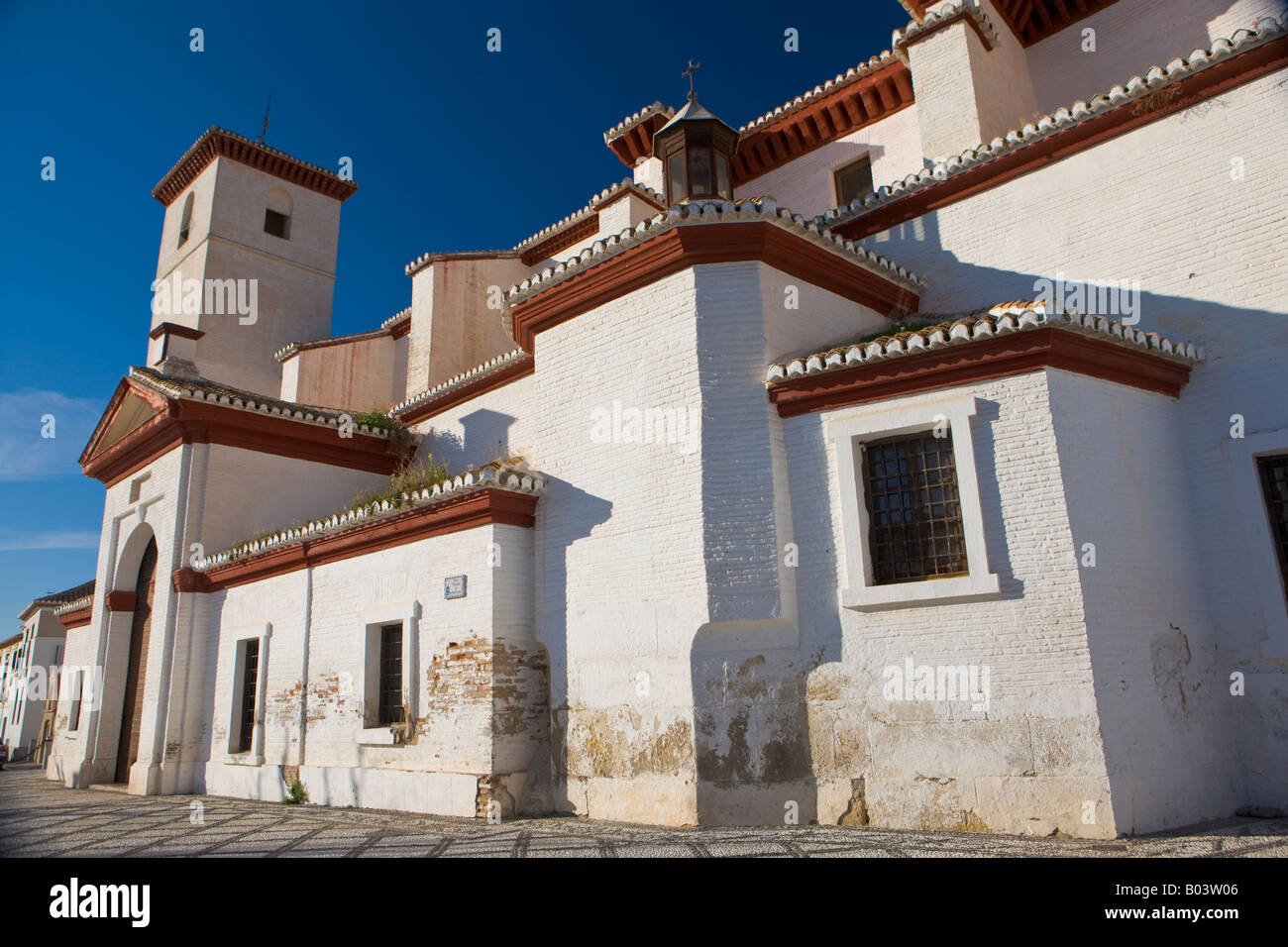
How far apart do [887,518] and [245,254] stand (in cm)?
1934

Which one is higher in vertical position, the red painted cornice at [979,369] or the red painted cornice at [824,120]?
the red painted cornice at [824,120]

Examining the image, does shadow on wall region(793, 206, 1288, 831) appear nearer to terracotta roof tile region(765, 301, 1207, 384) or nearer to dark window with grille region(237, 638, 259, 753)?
terracotta roof tile region(765, 301, 1207, 384)

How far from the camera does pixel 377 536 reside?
9422mm

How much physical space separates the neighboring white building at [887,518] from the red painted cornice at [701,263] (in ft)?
0.12

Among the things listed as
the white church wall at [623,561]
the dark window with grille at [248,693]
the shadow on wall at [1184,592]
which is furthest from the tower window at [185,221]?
the shadow on wall at [1184,592]

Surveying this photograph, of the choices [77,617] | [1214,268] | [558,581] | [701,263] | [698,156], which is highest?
[698,156]

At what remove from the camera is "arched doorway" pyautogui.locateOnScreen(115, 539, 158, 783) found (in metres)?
13.0

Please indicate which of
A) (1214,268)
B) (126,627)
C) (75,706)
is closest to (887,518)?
(1214,268)

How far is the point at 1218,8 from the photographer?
9930mm

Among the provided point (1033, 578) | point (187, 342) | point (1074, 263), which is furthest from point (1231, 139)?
point (187, 342)

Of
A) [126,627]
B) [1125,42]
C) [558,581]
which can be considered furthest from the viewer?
[126,627]

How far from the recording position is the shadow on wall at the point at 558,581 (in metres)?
7.99

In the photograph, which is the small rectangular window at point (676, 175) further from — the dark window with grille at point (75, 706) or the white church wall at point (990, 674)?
the dark window with grille at point (75, 706)

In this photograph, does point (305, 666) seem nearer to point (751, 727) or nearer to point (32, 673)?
point (751, 727)
